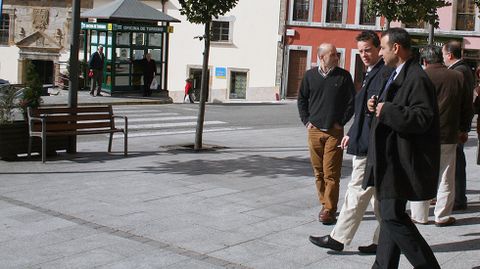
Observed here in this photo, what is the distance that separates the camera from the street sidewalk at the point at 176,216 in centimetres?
605

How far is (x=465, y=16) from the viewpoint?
34438 mm

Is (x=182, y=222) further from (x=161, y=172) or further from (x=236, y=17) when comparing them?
(x=236, y=17)

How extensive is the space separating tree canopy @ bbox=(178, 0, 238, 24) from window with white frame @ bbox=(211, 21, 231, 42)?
2279 cm

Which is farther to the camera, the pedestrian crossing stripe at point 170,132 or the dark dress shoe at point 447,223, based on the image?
the pedestrian crossing stripe at point 170,132

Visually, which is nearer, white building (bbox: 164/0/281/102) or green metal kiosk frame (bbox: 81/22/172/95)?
green metal kiosk frame (bbox: 81/22/172/95)

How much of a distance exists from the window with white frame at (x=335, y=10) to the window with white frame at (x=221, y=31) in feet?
15.6

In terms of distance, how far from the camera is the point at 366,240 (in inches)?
266

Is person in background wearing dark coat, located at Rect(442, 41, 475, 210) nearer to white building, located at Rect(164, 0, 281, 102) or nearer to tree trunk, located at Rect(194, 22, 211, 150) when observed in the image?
tree trunk, located at Rect(194, 22, 211, 150)

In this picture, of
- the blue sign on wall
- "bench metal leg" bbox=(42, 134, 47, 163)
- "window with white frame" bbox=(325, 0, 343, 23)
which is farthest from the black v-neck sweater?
"window with white frame" bbox=(325, 0, 343, 23)

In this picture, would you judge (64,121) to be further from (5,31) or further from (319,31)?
(5,31)

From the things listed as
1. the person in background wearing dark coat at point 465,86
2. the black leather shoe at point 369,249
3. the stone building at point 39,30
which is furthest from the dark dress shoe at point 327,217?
the stone building at point 39,30

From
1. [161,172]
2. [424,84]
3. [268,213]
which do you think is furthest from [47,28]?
[424,84]

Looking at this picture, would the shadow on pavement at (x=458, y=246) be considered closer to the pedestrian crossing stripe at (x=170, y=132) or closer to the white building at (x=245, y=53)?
the pedestrian crossing stripe at (x=170, y=132)

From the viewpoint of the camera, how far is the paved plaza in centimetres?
606
